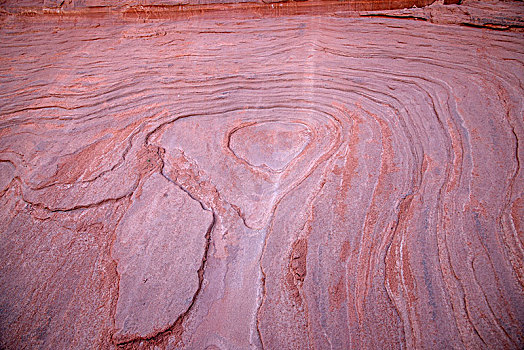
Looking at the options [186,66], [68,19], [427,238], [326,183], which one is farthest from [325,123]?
[68,19]

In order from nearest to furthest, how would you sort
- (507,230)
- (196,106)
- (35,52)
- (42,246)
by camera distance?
(507,230) < (42,246) < (196,106) < (35,52)

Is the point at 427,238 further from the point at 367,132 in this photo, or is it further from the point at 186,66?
the point at 186,66

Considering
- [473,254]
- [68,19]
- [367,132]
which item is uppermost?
[68,19]

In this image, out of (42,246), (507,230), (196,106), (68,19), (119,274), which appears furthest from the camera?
(68,19)

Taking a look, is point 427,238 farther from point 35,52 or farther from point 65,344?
point 35,52

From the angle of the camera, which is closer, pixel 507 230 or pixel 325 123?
pixel 507 230

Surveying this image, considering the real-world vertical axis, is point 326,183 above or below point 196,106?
below

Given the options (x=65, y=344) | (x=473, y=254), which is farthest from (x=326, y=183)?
(x=65, y=344)
